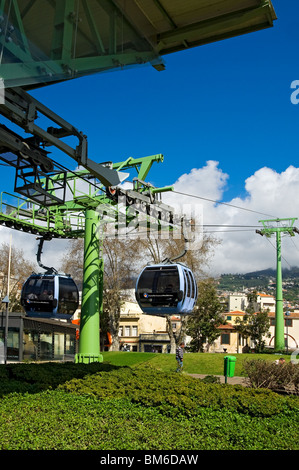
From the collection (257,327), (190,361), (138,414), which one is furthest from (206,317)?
(138,414)

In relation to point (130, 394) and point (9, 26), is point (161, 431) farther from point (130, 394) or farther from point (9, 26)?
point (9, 26)

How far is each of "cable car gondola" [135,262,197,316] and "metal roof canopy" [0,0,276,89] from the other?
7.45 m

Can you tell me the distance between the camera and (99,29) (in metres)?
5.46

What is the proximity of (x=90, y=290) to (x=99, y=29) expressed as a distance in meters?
13.7

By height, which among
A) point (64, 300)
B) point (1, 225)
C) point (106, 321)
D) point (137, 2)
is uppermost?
point (137, 2)

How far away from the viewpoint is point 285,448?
23.5ft

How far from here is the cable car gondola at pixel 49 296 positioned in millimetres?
15594

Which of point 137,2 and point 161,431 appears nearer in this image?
point 137,2

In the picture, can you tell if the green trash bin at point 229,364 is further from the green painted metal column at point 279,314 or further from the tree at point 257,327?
the tree at point 257,327

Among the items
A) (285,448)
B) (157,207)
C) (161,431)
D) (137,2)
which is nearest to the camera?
(137,2)

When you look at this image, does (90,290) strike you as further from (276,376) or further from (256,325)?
(256,325)

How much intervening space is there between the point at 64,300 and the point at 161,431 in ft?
28.7

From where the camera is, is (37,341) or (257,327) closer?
(37,341)

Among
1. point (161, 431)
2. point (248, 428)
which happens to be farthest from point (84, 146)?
point (248, 428)
